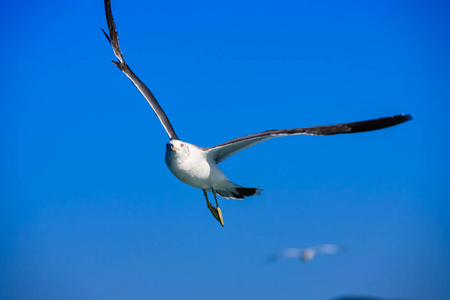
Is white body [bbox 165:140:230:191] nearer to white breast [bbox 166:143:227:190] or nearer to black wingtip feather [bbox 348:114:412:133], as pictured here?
white breast [bbox 166:143:227:190]

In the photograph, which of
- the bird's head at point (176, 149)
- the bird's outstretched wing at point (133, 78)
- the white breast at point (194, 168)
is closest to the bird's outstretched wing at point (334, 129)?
the white breast at point (194, 168)

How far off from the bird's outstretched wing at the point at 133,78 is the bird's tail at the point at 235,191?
1529 millimetres

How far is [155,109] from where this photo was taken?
33.5 feet

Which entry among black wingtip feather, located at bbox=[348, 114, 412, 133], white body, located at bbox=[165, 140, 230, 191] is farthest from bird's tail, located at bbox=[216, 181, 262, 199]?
black wingtip feather, located at bbox=[348, 114, 412, 133]

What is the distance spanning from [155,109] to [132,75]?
1.48 metres

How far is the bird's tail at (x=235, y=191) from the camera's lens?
9.74 m

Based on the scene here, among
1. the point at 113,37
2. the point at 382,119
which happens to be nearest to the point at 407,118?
the point at 382,119

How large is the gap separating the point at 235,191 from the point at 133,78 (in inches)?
150

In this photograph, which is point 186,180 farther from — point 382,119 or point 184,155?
point 382,119

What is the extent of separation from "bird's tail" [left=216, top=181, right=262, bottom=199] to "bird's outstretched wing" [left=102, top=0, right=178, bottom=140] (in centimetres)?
153

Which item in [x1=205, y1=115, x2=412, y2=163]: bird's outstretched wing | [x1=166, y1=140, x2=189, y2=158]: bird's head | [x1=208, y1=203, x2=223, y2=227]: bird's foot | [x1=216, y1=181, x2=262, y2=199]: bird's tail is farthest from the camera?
[x1=216, y1=181, x2=262, y2=199]: bird's tail

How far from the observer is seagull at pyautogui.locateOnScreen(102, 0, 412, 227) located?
7977mm

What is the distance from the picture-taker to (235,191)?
9.93 m

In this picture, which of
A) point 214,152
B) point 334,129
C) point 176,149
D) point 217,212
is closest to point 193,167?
point 176,149
